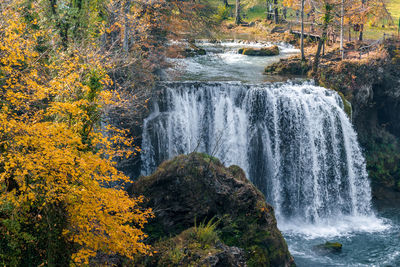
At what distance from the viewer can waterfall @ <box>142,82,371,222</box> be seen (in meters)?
18.8

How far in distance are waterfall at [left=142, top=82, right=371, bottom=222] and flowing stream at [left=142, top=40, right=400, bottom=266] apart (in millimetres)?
47

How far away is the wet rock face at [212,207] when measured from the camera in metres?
12.5

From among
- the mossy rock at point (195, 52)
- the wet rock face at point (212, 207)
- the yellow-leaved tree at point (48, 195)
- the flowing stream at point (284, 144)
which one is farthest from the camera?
the mossy rock at point (195, 52)

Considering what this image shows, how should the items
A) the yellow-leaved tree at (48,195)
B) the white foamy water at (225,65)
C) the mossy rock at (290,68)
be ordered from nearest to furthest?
the yellow-leaved tree at (48,195) < the white foamy water at (225,65) < the mossy rock at (290,68)

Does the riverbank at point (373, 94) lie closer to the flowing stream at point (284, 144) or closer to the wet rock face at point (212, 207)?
the flowing stream at point (284, 144)

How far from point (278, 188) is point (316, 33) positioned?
17.5 meters

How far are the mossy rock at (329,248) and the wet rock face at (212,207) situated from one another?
116 inches

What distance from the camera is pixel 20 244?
851 cm

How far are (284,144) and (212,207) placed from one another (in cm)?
811

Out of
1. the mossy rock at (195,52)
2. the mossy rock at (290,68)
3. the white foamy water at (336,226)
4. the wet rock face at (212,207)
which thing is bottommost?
the white foamy water at (336,226)

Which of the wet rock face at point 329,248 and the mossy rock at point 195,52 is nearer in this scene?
the wet rock face at point 329,248

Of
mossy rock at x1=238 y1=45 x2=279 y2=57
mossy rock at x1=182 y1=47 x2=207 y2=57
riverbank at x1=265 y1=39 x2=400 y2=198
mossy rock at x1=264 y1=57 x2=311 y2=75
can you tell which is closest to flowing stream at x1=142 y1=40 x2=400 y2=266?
riverbank at x1=265 y1=39 x2=400 y2=198

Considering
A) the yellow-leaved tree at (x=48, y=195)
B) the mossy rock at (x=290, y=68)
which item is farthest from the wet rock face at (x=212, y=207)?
the mossy rock at (x=290, y=68)

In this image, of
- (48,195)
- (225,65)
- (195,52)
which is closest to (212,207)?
(48,195)
